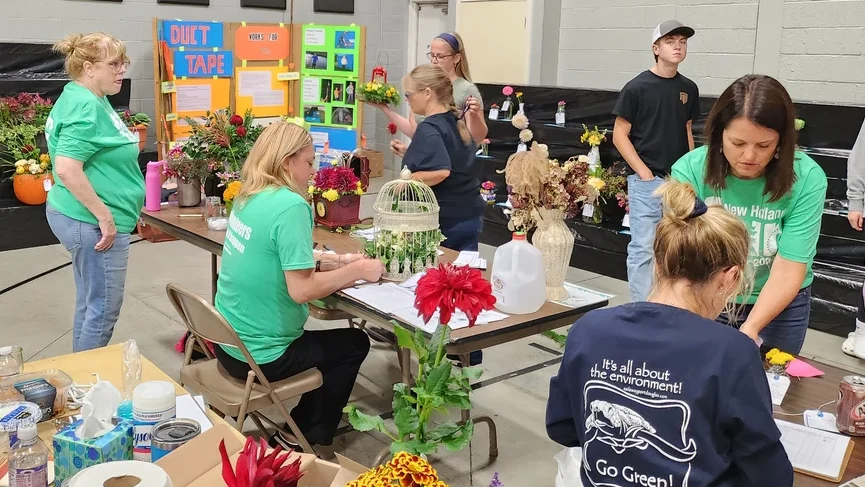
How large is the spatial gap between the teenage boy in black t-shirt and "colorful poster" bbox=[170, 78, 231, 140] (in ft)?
15.2

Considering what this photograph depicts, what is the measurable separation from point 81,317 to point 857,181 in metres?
4.05

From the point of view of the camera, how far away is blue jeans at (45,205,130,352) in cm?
345

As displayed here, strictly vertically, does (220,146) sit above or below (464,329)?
above

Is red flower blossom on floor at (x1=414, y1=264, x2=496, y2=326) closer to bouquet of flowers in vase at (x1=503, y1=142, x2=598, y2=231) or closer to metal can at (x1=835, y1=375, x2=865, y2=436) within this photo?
metal can at (x1=835, y1=375, x2=865, y2=436)

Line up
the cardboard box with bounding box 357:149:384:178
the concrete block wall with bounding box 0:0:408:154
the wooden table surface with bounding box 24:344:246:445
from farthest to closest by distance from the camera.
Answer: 1. the cardboard box with bounding box 357:149:384:178
2. the concrete block wall with bounding box 0:0:408:154
3. the wooden table surface with bounding box 24:344:246:445

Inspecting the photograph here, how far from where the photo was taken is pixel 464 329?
2666mm

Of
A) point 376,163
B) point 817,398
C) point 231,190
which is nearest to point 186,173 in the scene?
point 231,190

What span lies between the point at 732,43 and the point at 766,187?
193 inches

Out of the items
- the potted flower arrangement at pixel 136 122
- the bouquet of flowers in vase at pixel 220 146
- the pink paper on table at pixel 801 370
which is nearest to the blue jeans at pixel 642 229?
the bouquet of flowers in vase at pixel 220 146

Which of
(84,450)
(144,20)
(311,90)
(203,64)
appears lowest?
(84,450)

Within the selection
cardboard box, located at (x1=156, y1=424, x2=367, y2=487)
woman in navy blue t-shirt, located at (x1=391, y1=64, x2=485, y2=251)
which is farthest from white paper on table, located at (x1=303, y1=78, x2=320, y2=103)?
cardboard box, located at (x1=156, y1=424, x2=367, y2=487)

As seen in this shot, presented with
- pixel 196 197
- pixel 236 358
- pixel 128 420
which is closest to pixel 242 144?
pixel 196 197

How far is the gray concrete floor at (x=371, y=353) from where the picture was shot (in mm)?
3348

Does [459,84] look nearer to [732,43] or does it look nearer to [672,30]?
[672,30]
